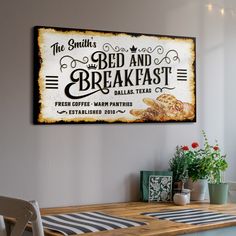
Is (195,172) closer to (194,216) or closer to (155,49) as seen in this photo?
(194,216)

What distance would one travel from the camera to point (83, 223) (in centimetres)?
276

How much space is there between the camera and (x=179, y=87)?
3650mm

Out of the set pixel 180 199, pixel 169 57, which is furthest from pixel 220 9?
pixel 180 199

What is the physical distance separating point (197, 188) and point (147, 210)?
0.55 meters

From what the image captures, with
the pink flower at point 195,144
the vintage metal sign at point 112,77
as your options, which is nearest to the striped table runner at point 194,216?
the pink flower at point 195,144

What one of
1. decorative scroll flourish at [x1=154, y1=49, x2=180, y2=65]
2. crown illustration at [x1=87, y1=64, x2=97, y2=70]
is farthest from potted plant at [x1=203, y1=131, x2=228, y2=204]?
crown illustration at [x1=87, y1=64, x2=97, y2=70]

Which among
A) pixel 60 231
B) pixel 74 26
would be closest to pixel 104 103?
pixel 74 26

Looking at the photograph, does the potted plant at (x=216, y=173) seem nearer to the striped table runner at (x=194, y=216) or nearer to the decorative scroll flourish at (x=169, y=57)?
the striped table runner at (x=194, y=216)

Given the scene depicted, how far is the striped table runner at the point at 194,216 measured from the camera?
9.27ft

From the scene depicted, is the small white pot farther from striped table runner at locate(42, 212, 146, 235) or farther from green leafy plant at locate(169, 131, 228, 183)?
striped table runner at locate(42, 212, 146, 235)

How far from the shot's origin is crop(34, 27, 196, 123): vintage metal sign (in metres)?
3.22

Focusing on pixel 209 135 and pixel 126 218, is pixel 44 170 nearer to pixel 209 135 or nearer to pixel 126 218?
pixel 126 218

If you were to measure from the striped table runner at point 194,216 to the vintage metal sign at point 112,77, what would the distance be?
683 millimetres

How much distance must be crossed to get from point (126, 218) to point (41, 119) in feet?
2.52
